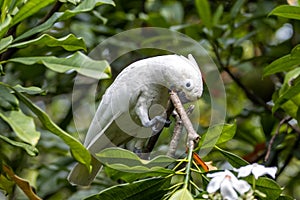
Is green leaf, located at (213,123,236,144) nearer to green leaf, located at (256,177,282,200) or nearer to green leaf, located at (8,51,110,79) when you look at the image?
green leaf, located at (256,177,282,200)

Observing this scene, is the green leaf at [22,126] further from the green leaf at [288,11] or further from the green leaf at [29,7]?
the green leaf at [288,11]

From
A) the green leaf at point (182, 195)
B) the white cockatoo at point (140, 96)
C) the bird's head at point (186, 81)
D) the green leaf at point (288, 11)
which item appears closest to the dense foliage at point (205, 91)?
the green leaf at point (288, 11)

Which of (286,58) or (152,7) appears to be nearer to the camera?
(286,58)

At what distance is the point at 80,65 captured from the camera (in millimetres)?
987

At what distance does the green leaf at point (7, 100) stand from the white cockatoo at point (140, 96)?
0.18m

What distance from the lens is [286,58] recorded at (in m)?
1.36

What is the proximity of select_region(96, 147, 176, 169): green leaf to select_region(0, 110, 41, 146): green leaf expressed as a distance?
0.11m

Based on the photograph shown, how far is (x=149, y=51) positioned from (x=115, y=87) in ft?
1.91

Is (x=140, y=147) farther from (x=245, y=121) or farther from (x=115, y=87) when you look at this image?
(x=245, y=121)

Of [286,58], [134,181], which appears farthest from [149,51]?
[134,181]

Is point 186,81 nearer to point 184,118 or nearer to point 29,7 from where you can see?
point 184,118

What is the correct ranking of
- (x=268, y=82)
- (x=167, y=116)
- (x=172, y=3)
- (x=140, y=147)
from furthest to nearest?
(x=172, y=3) → (x=268, y=82) → (x=140, y=147) → (x=167, y=116)

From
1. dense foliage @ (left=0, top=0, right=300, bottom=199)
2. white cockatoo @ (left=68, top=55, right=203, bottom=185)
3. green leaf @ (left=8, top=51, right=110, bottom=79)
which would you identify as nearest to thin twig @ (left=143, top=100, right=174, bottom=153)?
white cockatoo @ (left=68, top=55, right=203, bottom=185)

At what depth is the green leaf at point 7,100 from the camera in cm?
102
